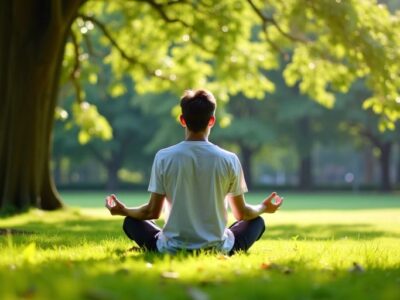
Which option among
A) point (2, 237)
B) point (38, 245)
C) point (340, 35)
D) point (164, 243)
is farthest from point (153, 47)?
point (164, 243)

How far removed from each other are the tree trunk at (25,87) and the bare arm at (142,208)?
877 centimetres

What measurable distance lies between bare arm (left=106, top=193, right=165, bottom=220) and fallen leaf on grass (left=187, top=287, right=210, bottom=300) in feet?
6.38

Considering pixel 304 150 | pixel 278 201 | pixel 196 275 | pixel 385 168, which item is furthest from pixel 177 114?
pixel 385 168

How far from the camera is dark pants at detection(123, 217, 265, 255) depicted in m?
6.21

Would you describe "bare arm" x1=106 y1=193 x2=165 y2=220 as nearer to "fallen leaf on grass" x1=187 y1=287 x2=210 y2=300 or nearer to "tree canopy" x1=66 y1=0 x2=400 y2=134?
"fallen leaf on grass" x1=187 y1=287 x2=210 y2=300

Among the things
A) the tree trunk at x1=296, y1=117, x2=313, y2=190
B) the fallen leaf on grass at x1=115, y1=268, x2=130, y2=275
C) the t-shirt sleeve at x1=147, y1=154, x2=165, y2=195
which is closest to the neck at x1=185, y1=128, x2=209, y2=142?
the t-shirt sleeve at x1=147, y1=154, x2=165, y2=195

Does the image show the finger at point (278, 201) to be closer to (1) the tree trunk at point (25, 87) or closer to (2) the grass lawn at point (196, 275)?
(2) the grass lawn at point (196, 275)

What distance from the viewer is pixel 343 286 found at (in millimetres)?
4379

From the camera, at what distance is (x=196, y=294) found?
3.79 m

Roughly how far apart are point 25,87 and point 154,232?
29.6 ft

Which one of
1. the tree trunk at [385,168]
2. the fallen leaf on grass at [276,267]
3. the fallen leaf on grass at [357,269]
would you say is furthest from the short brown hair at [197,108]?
the tree trunk at [385,168]

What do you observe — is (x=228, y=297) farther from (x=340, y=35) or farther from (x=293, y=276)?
(x=340, y=35)

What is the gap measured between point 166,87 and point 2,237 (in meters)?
12.2

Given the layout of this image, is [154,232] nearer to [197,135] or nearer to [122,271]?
[197,135]
